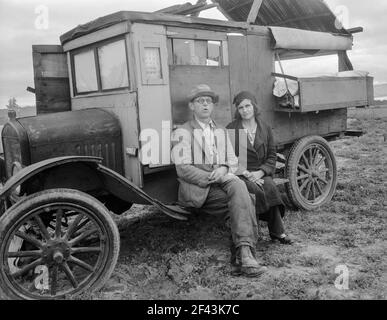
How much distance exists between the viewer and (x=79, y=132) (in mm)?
3820

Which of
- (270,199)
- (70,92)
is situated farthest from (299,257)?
(70,92)

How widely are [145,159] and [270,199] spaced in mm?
1303

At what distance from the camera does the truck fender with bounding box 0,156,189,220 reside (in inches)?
120

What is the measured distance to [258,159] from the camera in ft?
14.7

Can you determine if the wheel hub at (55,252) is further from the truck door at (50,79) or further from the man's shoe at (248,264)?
the truck door at (50,79)

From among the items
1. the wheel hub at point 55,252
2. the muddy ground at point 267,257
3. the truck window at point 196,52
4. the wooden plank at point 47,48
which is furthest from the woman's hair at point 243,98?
the wheel hub at point 55,252

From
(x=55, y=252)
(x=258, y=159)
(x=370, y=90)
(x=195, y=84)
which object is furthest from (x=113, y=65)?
(x=370, y=90)

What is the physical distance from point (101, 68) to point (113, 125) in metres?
0.69

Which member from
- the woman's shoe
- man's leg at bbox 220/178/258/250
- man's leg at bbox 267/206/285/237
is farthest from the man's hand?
the woman's shoe

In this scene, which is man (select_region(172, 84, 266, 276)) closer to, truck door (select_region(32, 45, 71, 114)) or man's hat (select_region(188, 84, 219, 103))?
man's hat (select_region(188, 84, 219, 103))

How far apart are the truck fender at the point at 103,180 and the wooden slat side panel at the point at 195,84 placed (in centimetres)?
87

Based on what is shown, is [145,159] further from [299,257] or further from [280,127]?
[280,127]

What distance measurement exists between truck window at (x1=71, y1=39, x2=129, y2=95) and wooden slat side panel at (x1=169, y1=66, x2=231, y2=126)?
49cm

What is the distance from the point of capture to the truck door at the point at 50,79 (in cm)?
466
